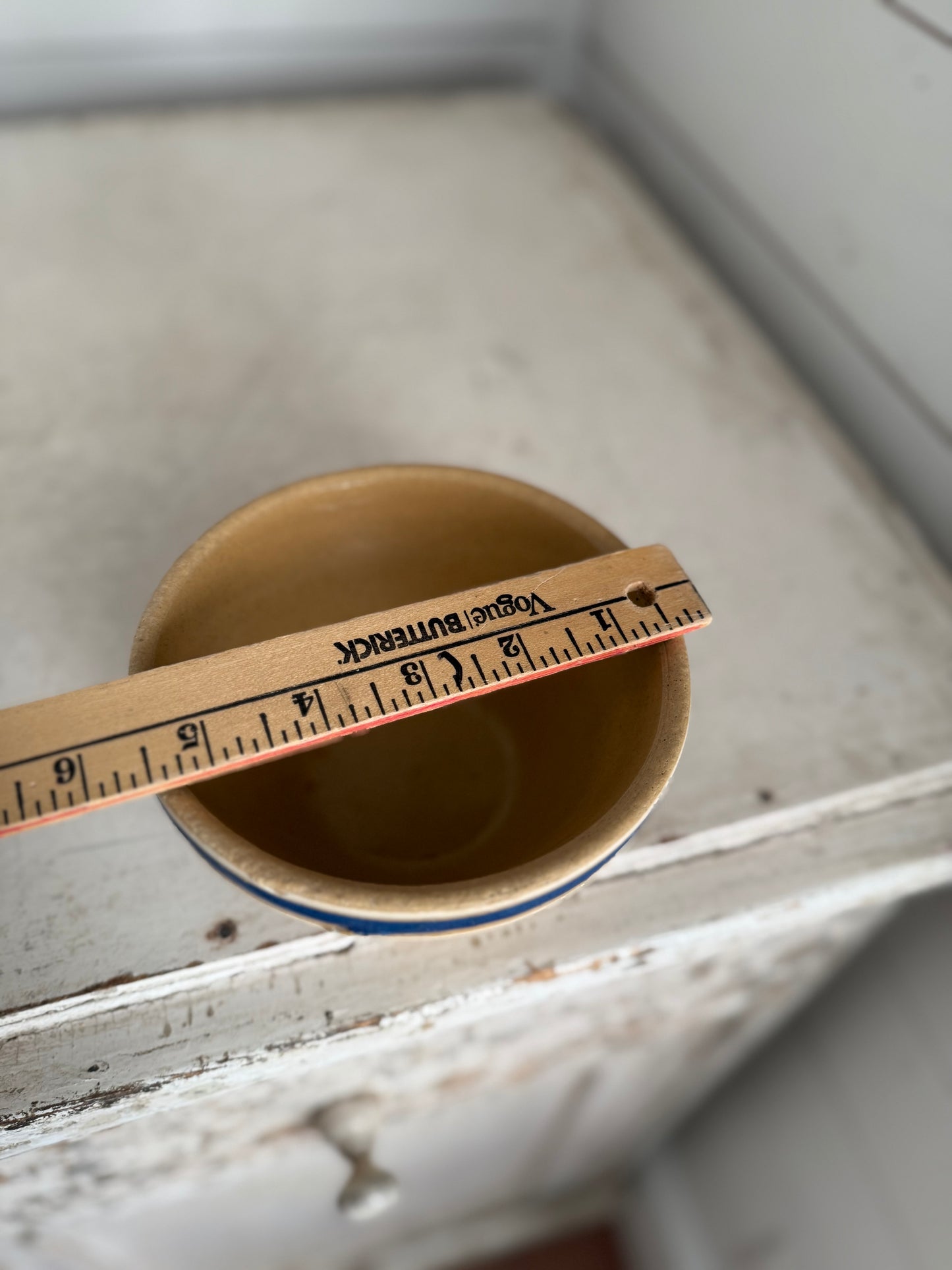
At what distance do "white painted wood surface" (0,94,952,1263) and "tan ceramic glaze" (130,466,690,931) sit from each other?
0.04 m

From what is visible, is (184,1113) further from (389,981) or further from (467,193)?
(467,193)

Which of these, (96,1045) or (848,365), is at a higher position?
(848,365)

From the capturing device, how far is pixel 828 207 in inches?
24.4

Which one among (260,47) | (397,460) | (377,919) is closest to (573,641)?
(377,919)

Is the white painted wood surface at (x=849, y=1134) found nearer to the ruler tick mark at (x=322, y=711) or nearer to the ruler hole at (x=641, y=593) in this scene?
the ruler hole at (x=641, y=593)

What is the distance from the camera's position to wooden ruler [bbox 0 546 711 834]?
304mm

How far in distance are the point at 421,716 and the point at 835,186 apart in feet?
1.51

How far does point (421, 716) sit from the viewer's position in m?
0.47

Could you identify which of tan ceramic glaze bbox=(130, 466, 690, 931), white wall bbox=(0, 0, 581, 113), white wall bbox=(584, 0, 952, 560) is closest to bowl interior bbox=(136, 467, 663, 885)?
tan ceramic glaze bbox=(130, 466, 690, 931)

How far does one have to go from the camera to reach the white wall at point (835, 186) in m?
0.55

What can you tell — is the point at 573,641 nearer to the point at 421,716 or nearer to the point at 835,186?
the point at 421,716

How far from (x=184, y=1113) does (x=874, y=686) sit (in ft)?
1.39

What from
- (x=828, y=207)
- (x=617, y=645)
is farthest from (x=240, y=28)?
(x=617, y=645)

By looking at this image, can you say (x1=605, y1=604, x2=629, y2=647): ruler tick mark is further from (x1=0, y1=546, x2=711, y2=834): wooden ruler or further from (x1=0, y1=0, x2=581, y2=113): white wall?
(x1=0, y1=0, x2=581, y2=113): white wall
